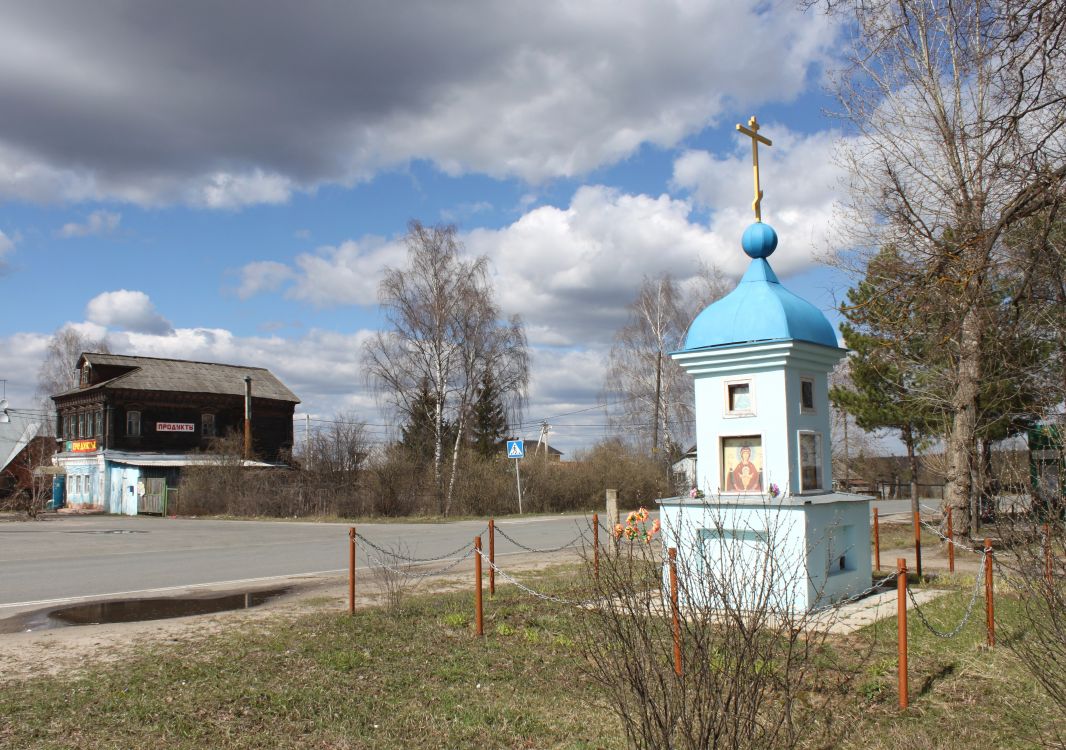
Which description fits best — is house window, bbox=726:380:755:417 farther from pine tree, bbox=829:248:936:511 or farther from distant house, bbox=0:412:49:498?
distant house, bbox=0:412:49:498

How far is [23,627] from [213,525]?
68.9ft

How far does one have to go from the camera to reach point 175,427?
4653cm

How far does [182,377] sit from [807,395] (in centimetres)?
4380

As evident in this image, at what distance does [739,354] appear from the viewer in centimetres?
996

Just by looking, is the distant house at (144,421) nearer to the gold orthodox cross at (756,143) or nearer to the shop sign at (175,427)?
the shop sign at (175,427)

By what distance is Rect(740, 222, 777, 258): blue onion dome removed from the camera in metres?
11.0

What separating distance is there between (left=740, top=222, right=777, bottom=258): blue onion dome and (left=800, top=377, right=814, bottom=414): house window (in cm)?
179

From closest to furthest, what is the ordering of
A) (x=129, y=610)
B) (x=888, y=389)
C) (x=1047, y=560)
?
(x=1047, y=560) < (x=129, y=610) < (x=888, y=389)

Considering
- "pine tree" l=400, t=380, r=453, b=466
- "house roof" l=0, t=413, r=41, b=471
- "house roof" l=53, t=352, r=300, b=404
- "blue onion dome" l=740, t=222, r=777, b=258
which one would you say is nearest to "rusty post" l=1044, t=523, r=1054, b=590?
"blue onion dome" l=740, t=222, r=777, b=258

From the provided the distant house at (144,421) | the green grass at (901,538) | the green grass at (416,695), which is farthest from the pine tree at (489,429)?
the green grass at (416,695)

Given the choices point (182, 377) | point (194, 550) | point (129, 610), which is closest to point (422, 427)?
point (194, 550)

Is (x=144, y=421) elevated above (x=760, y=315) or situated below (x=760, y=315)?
above

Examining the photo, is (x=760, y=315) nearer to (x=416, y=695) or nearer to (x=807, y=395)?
(x=807, y=395)

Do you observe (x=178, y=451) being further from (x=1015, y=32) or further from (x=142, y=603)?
(x=1015, y=32)
